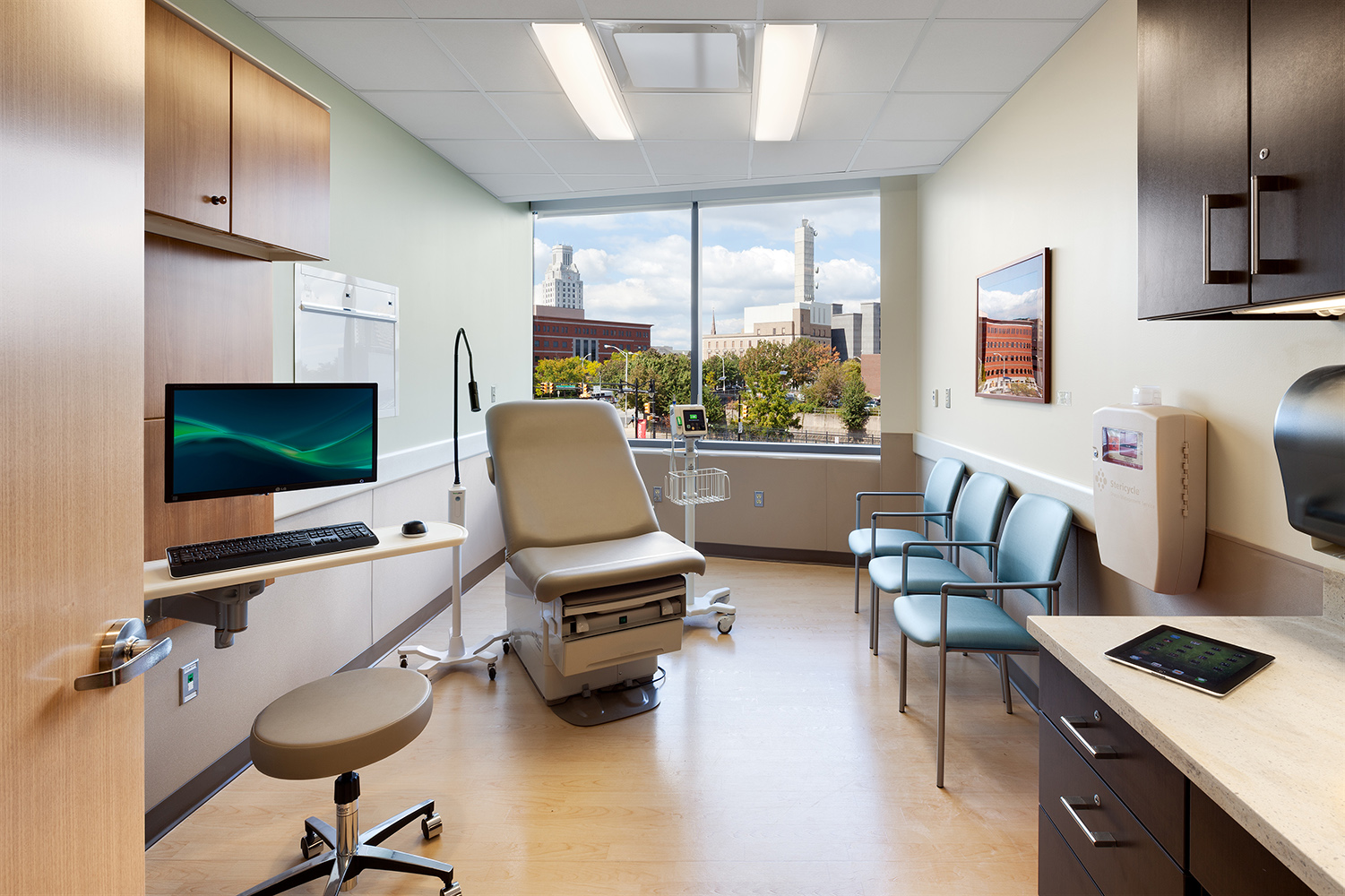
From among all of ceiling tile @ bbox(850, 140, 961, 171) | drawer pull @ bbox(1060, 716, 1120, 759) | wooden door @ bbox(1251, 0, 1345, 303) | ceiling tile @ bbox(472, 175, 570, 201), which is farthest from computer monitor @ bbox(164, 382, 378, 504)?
ceiling tile @ bbox(850, 140, 961, 171)

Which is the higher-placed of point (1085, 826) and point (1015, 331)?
point (1015, 331)

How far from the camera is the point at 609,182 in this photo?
14.5 ft

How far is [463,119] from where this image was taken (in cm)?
338

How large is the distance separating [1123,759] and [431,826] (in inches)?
70.4

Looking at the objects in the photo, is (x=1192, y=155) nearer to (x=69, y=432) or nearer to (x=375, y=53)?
(x=69, y=432)

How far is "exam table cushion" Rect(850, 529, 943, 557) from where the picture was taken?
339cm

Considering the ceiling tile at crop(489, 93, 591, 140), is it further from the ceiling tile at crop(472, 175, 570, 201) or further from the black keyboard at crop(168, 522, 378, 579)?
the black keyboard at crop(168, 522, 378, 579)

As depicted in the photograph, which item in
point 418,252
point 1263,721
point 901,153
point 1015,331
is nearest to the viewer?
point 1263,721

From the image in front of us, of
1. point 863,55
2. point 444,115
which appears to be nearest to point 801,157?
point 863,55

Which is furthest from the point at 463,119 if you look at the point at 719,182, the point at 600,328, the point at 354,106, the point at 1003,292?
the point at 1003,292

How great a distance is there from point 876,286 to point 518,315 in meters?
2.73

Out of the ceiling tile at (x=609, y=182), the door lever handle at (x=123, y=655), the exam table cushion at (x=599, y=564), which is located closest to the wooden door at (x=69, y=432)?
the door lever handle at (x=123, y=655)

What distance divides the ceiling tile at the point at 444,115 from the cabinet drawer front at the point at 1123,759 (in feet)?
10.7

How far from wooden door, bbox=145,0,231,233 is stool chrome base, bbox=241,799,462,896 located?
1643 millimetres
